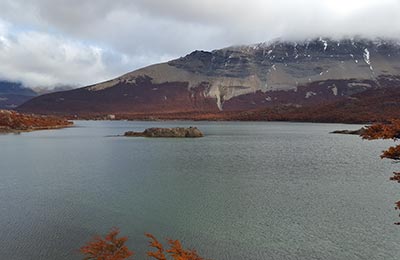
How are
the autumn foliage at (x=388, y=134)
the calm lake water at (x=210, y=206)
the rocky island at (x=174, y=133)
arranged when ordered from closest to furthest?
the autumn foliage at (x=388, y=134)
the calm lake water at (x=210, y=206)
the rocky island at (x=174, y=133)

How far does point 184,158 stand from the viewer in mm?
51812

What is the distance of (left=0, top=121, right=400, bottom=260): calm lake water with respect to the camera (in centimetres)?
1830

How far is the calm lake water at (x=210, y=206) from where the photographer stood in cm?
1830

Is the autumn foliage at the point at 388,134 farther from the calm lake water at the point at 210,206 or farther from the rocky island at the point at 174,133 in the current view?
the rocky island at the point at 174,133

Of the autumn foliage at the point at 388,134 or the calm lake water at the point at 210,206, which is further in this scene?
the calm lake water at the point at 210,206

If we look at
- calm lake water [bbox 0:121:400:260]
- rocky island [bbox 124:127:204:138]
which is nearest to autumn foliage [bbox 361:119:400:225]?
calm lake water [bbox 0:121:400:260]

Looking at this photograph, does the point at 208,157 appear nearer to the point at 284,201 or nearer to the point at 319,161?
the point at 319,161

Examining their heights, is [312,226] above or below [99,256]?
below

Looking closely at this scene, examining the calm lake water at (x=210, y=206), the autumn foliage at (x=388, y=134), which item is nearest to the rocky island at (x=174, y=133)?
the calm lake water at (x=210, y=206)

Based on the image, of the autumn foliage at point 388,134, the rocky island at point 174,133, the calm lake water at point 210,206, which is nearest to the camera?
the autumn foliage at point 388,134

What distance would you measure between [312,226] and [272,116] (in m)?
175

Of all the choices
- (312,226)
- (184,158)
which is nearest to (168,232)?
(312,226)

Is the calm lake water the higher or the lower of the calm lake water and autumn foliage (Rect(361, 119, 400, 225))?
the lower

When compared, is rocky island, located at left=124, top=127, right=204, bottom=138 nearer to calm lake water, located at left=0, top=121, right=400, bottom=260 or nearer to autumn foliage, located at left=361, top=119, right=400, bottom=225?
calm lake water, located at left=0, top=121, right=400, bottom=260
